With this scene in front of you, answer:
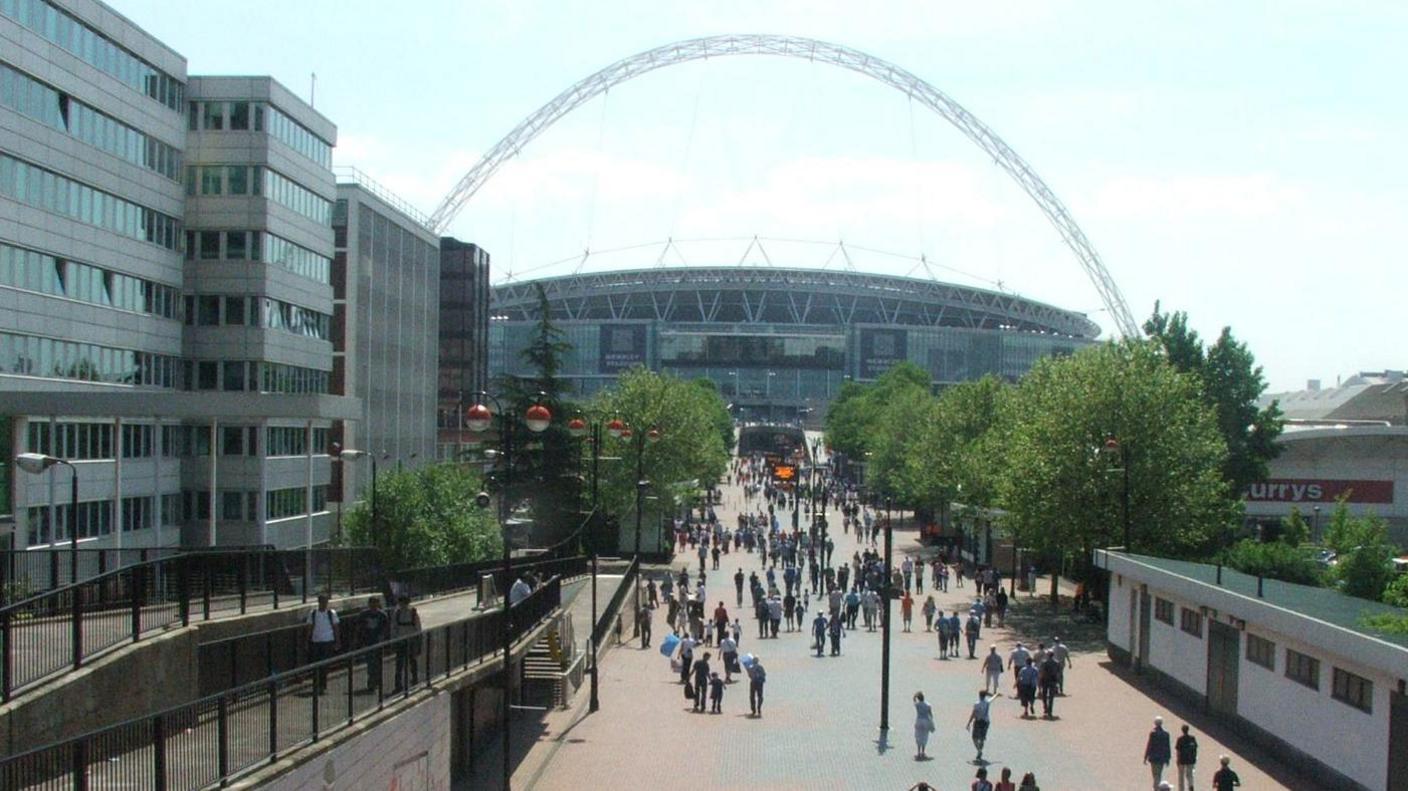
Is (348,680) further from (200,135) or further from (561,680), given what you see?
(200,135)

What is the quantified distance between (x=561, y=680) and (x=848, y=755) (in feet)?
25.0

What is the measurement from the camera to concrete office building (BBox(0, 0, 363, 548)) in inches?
1604

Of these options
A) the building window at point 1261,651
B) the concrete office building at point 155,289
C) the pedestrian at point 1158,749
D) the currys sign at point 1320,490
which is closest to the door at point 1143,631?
the building window at point 1261,651

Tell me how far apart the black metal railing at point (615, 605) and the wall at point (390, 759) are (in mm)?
15816

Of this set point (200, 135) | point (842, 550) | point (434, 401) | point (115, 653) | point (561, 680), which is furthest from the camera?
point (434, 401)

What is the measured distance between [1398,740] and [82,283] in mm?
38989

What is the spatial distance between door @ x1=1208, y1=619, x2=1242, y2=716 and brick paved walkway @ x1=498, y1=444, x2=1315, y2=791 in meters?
0.57

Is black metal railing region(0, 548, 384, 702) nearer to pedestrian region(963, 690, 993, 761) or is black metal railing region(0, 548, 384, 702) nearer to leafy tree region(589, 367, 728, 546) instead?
pedestrian region(963, 690, 993, 761)

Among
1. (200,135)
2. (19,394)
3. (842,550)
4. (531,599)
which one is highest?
(200,135)

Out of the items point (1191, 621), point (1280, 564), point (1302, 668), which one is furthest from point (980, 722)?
point (1280, 564)

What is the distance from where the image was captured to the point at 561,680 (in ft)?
106

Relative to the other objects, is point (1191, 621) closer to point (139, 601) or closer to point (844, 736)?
point (844, 736)

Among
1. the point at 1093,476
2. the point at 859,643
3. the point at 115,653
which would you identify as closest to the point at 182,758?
the point at 115,653

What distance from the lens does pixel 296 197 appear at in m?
56.9
